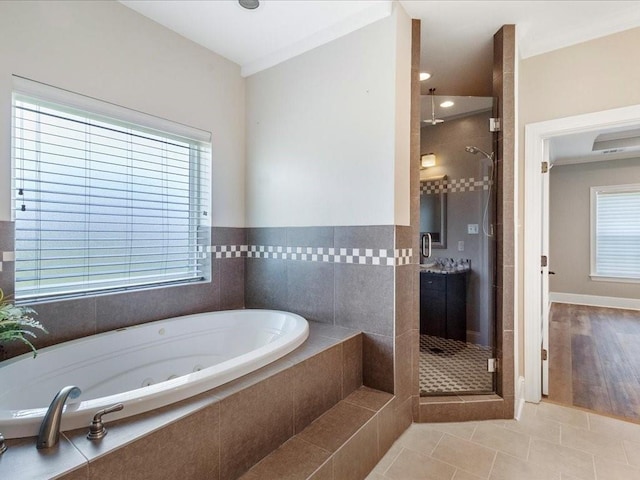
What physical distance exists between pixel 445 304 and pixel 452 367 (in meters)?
0.67

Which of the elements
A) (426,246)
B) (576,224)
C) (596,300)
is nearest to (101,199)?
(426,246)

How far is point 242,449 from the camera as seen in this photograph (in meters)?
1.25

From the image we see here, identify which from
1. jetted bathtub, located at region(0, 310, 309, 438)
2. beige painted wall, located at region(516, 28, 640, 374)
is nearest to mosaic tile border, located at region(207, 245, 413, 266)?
jetted bathtub, located at region(0, 310, 309, 438)

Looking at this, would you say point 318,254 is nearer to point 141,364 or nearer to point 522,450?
point 141,364

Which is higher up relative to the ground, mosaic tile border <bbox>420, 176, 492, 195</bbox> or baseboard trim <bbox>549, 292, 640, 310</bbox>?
mosaic tile border <bbox>420, 176, 492, 195</bbox>

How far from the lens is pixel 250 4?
1.98 metres

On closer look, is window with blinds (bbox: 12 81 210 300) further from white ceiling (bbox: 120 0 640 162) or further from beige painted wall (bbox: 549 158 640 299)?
beige painted wall (bbox: 549 158 640 299)

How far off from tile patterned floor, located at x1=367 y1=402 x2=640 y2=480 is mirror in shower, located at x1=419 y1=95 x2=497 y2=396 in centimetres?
30

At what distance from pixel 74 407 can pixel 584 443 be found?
8.29 feet

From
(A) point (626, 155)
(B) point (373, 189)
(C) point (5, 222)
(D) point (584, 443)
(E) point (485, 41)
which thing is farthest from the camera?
(A) point (626, 155)

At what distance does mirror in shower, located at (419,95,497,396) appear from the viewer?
7.91 feet

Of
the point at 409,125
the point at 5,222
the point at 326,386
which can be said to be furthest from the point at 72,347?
the point at 409,125

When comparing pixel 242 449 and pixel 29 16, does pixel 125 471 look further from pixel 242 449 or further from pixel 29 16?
pixel 29 16

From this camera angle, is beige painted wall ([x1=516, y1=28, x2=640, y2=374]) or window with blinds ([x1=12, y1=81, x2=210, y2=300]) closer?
window with blinds ([x1=12, y1=81, x2=210, y2=300])
